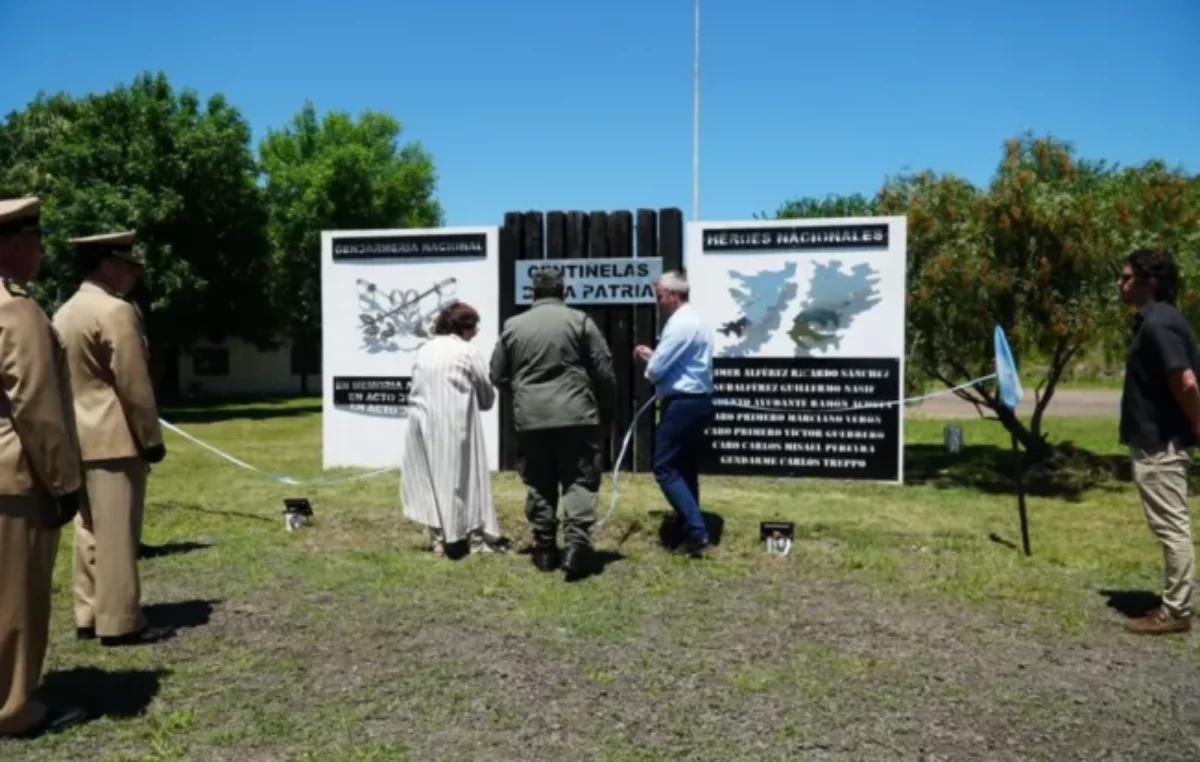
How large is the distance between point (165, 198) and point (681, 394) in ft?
69.6

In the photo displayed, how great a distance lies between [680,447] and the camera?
7605 mm

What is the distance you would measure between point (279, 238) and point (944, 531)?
116 feet

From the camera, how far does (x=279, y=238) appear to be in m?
39.9

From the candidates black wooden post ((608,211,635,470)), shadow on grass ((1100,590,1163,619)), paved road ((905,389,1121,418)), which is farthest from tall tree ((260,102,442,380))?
shadow on grass ((1100,590,1163,619))

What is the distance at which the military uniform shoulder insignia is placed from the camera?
164 inches

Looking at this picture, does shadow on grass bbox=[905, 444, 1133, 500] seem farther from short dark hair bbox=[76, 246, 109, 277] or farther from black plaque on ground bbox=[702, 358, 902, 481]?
short dark hair bbox=[76, 246, 109, 277]

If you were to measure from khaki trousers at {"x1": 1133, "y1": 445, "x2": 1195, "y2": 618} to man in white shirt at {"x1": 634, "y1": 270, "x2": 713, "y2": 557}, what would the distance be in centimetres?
294

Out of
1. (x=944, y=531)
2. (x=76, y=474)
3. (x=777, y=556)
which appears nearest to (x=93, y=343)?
(x=76, y=474)

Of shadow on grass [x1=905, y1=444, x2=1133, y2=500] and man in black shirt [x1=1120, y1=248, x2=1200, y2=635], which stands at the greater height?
man in black shirt [x1=1120, y1=248, x2=1200, y2=635]

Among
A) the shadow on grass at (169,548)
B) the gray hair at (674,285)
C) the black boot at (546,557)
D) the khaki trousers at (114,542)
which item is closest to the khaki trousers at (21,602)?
the khaki trousers at (114,542)

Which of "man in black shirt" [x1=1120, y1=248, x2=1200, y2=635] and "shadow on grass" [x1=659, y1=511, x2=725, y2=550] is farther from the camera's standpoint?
"shadow on grass" [x1=659, y1=511, x2=725, y2=550]

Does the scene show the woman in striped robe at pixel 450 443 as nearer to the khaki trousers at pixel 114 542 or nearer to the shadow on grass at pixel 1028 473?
the khaki trousers at pixel 114 542

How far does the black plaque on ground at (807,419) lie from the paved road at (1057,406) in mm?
10306

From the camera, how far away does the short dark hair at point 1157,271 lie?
576cm
